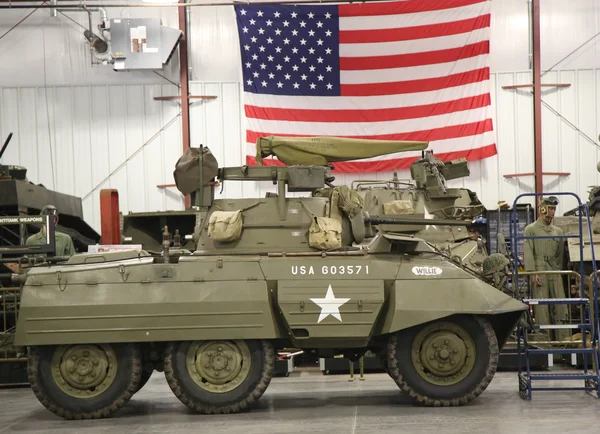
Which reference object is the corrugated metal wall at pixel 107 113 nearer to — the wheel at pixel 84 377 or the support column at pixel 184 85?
the support column at pixel 184 85

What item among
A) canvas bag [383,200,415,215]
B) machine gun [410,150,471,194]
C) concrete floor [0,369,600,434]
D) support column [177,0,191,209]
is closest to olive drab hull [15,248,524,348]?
concrete floor [0,369,600,434]

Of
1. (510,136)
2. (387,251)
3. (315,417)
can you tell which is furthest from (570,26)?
(315,417)

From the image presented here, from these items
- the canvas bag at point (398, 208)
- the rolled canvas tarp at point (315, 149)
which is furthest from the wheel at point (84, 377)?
the canvas bag at point (398, 208)

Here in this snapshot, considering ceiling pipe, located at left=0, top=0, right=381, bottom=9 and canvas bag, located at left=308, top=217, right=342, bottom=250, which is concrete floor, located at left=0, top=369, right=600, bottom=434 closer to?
canvas bag, located at left=308, top=217, right=342, bottom=250

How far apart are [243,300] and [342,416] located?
1.64m

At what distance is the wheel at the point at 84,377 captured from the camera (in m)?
9.84

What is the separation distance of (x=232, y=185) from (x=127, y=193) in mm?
2588

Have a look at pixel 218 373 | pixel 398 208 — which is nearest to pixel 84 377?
pixel 218 373

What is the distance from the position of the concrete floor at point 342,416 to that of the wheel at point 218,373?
7.4 inches

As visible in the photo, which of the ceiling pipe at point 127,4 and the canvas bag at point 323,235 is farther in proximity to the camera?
the ceiling pipe at point 127,4

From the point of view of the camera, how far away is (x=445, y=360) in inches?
394

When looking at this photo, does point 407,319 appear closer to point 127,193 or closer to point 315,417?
point 315,417

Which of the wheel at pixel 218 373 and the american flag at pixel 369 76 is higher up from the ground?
the american flag at pixel 369 76

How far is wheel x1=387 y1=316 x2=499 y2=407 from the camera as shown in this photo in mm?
9961
